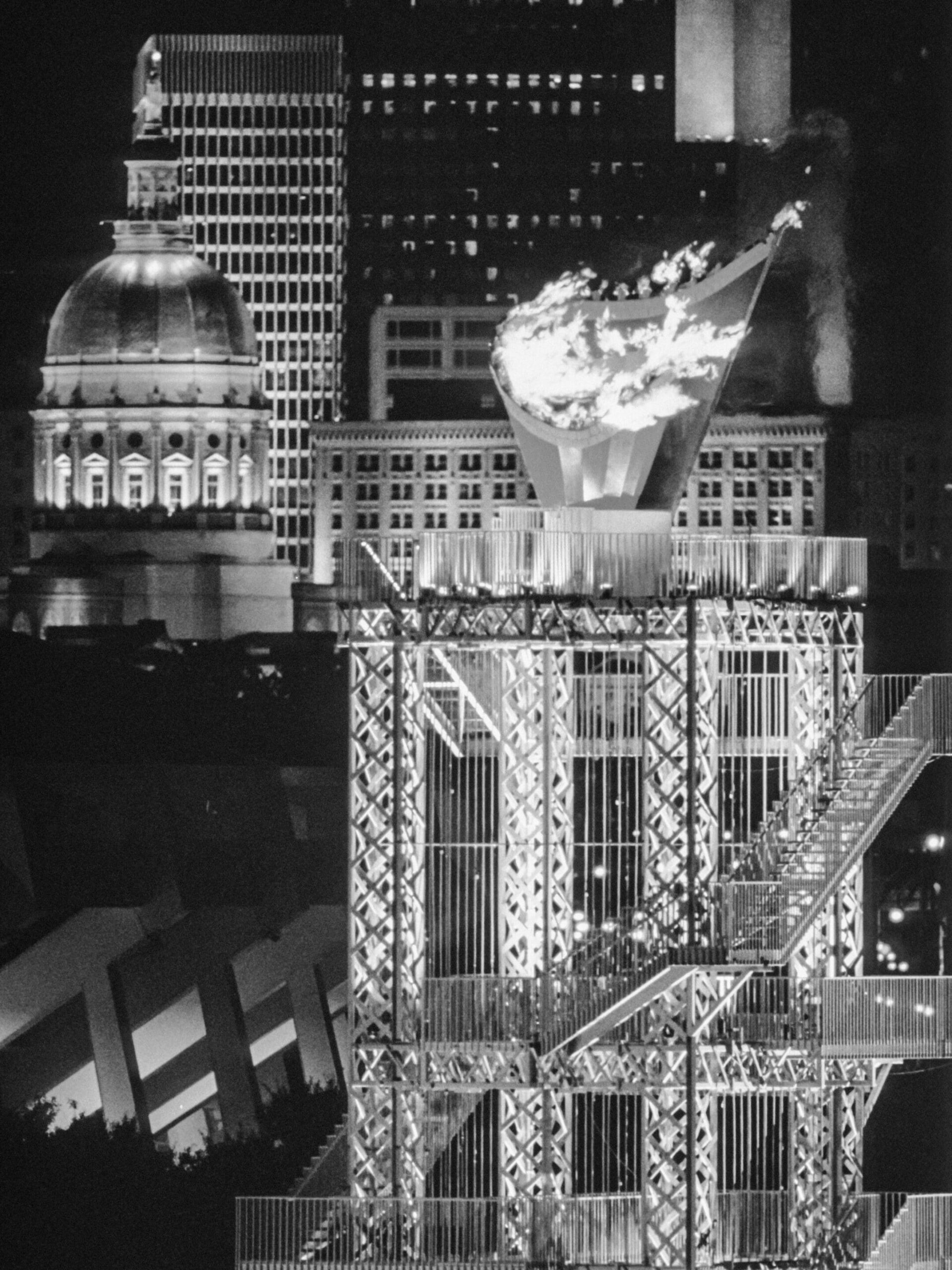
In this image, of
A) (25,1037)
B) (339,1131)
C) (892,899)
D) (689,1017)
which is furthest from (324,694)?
(689,1017)

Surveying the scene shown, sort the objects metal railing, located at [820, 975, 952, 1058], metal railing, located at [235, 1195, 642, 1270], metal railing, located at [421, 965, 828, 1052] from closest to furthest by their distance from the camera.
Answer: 1. metal railing, located at [235, 1195, 642, 1270]
2. metal railing, located at [421, 965, 828, 1052]
3. metal railing, located at [820, 975, 952, 1058]

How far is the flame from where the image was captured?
73438mm

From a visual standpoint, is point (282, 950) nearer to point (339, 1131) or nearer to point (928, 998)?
point (339, 1131)

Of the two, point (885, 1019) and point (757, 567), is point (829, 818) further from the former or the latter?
point (757, 567)

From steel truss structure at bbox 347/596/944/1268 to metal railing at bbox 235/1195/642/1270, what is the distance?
0.09m

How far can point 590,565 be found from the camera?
7075 cm

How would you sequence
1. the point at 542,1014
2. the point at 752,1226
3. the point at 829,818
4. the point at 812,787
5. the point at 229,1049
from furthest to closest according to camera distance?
the point at 229,1049, the point at 812,787, the point at 829,818, the point at 752,1226, the point at 542,1014

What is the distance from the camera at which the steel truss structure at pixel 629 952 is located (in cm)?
6944

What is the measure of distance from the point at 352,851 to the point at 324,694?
12334 cm

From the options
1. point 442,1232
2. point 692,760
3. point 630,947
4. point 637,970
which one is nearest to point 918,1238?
point 637,970

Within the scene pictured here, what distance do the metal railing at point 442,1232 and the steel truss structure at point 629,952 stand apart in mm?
87

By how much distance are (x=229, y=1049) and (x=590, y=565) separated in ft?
146

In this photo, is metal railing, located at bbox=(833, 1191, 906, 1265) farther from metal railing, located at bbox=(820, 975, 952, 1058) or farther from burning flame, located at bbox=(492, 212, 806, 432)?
burning flame, located at bbox=(492, 212, 806, 432)

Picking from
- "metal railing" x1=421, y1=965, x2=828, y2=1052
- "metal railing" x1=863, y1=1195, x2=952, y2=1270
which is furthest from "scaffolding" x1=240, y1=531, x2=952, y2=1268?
"metal railing" x1=863, y1=1195, x2=952, y2=1270
